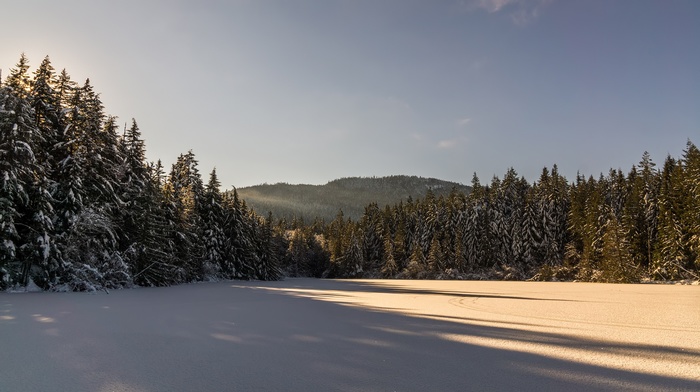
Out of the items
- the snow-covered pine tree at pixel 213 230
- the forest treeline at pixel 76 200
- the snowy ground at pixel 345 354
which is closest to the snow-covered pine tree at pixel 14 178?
the forest treeline at pixel 76 200

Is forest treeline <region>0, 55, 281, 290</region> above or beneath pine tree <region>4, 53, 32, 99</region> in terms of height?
beneath

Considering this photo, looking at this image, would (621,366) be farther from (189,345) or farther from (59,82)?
(59,82)

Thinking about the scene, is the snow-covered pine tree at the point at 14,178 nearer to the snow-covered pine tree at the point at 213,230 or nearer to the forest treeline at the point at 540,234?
the snow-covered pine tree at the point at 213,230

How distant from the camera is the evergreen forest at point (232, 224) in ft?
68.4

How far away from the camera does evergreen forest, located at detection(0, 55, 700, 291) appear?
20.8m

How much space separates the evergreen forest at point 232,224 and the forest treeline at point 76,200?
9 centimetres

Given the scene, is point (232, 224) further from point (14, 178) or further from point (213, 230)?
point (14, 178)

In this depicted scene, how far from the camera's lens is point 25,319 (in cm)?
961

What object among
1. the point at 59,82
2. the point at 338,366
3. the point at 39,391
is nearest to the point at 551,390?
the point at 338,366

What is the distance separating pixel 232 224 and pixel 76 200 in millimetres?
24368

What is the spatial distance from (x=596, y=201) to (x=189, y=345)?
207 feet

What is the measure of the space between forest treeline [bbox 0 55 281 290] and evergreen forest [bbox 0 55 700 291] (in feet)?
0.29

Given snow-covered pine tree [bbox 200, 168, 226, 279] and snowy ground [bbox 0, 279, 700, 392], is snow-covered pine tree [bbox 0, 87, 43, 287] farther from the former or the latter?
snow-covered pine tree [bbox 200, 168, 226, 279]

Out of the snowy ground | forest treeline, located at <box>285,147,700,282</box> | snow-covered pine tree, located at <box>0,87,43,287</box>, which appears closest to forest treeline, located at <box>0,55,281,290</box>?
snow-covered pine tree, located at <box>0,87,43,287</box>
